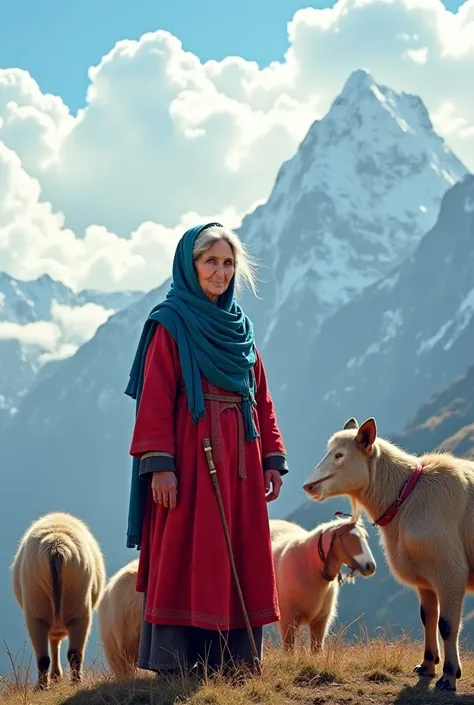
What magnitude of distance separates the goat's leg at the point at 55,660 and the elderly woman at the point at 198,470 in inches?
126

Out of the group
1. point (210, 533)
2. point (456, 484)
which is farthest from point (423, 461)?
point (210, 533)

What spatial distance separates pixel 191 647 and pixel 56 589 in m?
3.19

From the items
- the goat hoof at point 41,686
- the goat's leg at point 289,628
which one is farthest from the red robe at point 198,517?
the goat's leg at point 289,628

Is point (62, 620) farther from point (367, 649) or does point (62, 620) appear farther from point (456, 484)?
point (456, 484)

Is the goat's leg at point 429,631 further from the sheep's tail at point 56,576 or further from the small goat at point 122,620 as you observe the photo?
the sheep's tail at point 56,576

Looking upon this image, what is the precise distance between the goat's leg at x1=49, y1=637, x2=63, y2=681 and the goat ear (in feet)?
13.4

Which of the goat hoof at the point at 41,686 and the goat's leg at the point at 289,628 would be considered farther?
the goat's leg at the point at 289,628

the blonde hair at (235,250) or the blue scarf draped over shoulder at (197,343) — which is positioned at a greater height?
the blonde hair at (235,250)

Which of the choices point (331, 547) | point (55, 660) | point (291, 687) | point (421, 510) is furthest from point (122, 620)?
point (421, 510)

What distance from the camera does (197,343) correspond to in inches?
312

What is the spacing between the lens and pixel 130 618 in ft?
34.8

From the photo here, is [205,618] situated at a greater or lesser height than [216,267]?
lesser

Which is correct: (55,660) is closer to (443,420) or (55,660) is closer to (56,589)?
(56,589)

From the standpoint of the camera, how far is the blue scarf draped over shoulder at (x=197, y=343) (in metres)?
7.87
